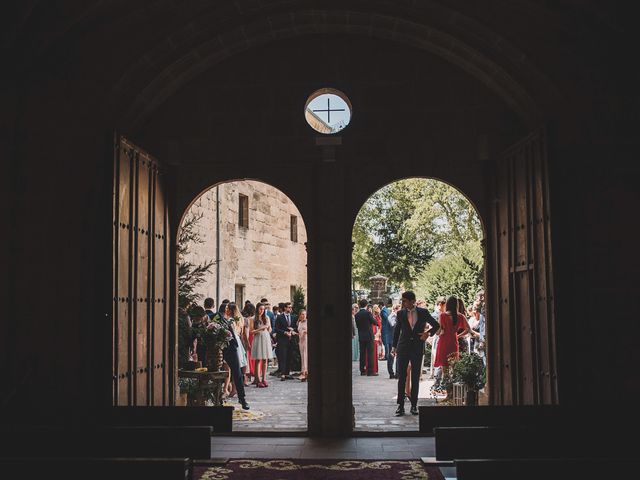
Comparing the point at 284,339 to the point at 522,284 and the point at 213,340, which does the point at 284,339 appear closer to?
the point at 213,340

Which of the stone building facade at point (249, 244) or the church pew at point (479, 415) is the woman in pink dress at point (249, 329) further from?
the church pew at point (479, 415)

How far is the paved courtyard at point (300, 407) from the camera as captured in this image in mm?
10391

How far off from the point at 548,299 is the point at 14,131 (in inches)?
246

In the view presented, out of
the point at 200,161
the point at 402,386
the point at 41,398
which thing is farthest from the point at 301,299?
the point at 41,398

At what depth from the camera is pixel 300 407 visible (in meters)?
12.5

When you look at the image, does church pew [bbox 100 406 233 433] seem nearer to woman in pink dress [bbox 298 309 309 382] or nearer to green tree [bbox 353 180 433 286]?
woman in pink dress [bbox 298 309 309 382]

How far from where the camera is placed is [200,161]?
32.8ft

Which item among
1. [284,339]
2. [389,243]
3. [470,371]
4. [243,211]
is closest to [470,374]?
[470,371]

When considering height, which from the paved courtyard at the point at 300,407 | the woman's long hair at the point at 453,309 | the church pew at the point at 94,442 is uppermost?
the woman's long hair at the point at 453,309

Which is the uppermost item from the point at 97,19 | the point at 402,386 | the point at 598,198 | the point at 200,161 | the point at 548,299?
the point at 97,19

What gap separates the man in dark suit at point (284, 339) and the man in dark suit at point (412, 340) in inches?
219

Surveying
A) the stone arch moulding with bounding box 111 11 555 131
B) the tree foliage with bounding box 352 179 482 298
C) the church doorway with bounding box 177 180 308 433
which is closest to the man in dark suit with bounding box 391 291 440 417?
the church doorway with bounding box 177 180 308 433

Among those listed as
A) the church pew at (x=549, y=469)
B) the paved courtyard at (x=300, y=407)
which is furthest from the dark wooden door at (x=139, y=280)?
the church pew at (x=549, y=469)

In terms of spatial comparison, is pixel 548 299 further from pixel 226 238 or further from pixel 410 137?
pixel 226 238
